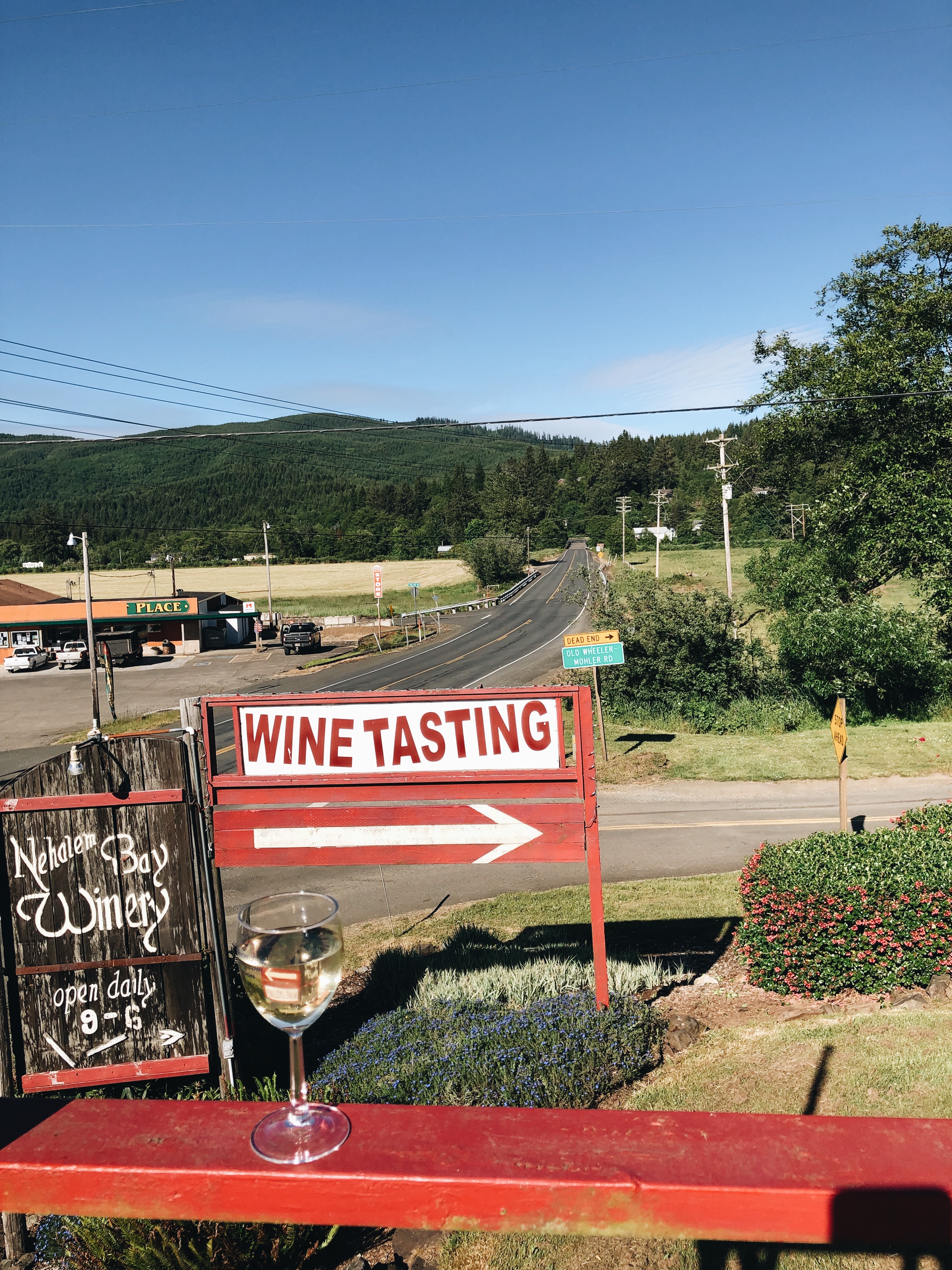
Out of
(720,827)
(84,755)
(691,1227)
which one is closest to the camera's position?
(691,1227)

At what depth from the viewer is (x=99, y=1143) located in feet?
4.48

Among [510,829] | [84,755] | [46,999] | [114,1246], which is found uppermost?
[84,755]

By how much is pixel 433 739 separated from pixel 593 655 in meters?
10.7

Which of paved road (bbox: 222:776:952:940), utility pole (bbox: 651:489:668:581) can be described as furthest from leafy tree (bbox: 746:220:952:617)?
utility pole (bbox: 651:489:668:581)

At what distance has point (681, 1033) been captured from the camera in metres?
6.69

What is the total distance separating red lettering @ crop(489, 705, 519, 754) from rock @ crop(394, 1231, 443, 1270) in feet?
9.74

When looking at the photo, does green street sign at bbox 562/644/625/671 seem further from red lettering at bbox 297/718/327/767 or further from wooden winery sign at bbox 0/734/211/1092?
wooden winery sign at bbox 0/734/211/1092

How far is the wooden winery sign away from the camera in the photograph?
538cm

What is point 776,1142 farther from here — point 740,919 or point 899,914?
point 740,919

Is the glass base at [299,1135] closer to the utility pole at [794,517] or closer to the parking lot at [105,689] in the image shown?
the parking lot at [105,689]

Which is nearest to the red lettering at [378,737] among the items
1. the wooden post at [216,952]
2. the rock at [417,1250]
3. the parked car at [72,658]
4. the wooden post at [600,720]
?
the wooden post at [216,952]

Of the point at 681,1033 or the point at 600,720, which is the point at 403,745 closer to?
the point at 681,1033

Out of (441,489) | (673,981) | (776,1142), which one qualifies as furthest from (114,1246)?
(441,489)

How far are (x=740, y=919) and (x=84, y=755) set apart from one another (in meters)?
7.77
